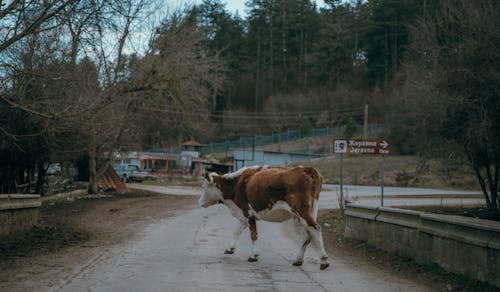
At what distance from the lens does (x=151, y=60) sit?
28.3 m

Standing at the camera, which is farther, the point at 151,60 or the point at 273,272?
the point at 151,60

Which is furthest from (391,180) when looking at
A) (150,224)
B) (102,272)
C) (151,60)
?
(102,272)

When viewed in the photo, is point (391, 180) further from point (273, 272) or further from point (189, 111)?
point (273, 272)

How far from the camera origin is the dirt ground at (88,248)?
9.50 meters

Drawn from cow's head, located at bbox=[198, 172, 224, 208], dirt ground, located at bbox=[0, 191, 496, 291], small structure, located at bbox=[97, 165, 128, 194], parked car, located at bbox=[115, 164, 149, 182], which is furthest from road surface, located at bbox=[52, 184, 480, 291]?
parked car, located at bbox=[115, 164, 149, 182]

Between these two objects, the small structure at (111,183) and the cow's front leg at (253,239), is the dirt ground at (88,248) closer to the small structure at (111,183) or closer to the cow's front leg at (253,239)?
the cow's front leg at (253,239)

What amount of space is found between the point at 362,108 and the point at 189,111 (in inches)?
1930

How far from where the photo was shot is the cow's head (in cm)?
1261

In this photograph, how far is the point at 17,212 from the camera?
15375 millimetres

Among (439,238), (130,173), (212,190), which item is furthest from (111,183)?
(439,238)

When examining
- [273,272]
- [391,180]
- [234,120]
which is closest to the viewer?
[273,272]

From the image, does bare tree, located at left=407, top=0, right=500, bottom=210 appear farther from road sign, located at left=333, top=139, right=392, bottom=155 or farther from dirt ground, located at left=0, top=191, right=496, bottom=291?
dirt ground, located at left=0, top=191, right=496, bottom=291

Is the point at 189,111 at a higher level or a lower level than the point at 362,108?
lower

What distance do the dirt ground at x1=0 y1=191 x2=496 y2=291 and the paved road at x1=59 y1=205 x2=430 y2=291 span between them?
1.38 feet
